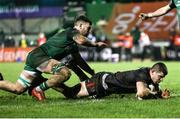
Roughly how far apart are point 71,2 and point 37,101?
3342 centimetres

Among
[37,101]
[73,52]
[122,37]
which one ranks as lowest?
[122,37]

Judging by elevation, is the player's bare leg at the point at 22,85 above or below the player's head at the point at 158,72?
below

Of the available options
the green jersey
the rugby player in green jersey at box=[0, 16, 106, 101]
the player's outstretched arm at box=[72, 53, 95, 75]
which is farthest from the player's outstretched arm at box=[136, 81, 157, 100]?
the player's outstretched arm at box=[72, 53, 95, 75]

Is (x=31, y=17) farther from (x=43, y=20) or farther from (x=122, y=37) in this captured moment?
(x=122, y=37)

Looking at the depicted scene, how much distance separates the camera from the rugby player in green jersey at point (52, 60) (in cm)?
1071

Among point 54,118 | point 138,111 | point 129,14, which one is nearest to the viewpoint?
point 54,118

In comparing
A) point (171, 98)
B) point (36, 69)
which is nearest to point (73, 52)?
point (36, 69)

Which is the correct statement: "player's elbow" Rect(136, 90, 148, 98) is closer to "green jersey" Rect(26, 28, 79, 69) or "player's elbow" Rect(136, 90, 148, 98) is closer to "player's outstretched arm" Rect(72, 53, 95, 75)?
"green jersey" Rect(26, 28, 79, 69)

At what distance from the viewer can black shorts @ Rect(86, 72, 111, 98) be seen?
35.4 ft

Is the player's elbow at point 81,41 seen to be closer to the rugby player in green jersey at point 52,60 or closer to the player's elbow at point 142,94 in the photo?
the rugby player in green jersey at point 52,60

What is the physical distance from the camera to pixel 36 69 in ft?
36.5

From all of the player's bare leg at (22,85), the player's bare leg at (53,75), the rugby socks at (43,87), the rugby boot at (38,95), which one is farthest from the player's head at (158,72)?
the player's bare leg at (22,85)

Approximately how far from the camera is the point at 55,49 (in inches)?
435

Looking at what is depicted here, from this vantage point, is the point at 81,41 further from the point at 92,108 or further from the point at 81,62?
the point at 92,108
